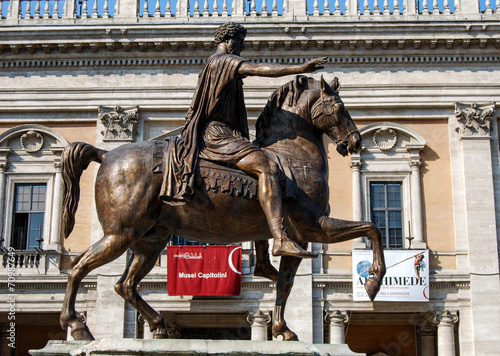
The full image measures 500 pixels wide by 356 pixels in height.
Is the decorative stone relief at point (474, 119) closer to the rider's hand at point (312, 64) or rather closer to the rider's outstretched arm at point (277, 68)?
the rider's outstretched arm at point (277, 68)

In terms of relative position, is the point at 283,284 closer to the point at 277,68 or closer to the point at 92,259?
the point at 92,259

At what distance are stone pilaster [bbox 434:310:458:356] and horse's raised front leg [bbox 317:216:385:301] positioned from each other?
15026 millimetres

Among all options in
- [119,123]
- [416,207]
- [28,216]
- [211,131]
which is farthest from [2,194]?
[211,131]

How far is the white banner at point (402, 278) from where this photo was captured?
67.1ft

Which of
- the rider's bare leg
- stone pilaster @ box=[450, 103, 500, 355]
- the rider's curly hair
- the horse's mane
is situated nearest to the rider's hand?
the horse's mane

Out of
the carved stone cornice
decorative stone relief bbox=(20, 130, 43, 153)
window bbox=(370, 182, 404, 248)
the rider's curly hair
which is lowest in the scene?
the rider's curly hair

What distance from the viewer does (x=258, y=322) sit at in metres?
20.5

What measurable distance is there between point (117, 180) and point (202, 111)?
2.97 feet

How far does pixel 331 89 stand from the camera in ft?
21.7

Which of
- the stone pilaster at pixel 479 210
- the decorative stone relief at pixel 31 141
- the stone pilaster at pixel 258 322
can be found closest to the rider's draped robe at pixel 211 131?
the stone pilaster at pixel 258 322

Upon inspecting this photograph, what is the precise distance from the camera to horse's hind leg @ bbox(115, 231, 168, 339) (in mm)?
6451

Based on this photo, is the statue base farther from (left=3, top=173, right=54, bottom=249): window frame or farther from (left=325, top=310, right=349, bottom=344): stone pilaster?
(left=3, top=173, right=54, bottom=249): window frame

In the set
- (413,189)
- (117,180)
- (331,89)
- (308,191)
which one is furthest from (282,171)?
(413,189)

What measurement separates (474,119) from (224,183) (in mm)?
16424
